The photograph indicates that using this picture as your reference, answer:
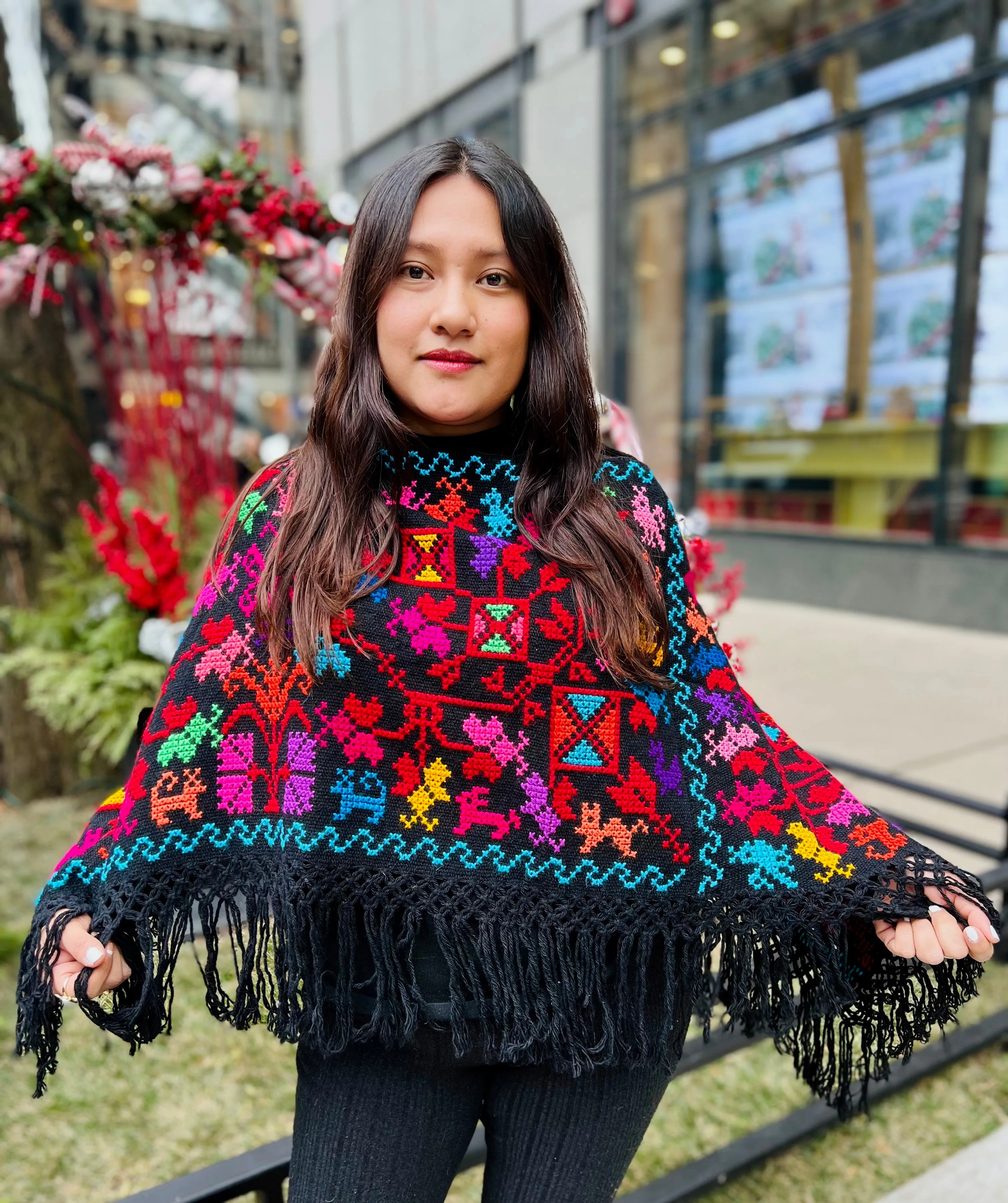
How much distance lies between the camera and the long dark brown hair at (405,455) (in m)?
1.11

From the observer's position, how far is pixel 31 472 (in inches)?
159

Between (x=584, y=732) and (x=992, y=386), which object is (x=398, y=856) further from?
(x=992, y=386)

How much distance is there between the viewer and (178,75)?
22375 mm

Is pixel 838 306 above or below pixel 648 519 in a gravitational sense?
above

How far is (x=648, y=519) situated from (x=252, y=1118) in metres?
2.04

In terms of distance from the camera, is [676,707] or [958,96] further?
[958,96]

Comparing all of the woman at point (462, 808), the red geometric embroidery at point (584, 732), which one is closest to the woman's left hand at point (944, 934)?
the woman at point (462, 808)

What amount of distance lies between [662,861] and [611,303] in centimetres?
948

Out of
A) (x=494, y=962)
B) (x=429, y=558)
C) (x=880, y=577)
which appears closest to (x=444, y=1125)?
(x=494, y=962)

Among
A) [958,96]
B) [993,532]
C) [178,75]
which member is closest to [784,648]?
[993,532]

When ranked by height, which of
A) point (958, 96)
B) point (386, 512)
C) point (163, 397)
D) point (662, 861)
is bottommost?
point (662, 861)

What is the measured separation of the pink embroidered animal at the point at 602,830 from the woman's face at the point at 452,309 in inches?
19.8

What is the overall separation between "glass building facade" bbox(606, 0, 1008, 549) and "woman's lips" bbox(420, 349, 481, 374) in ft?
22.8

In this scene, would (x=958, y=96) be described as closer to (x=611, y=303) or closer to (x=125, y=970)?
(x=611, y=303)
